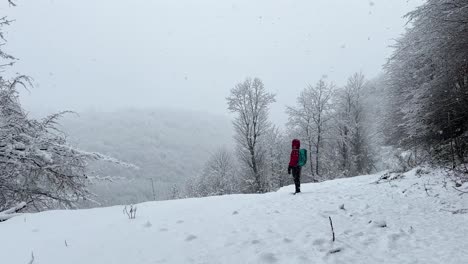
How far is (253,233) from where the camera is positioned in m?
4.94

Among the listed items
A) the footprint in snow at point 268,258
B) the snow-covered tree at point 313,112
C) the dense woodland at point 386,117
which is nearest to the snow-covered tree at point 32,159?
the footprint in snow at point 268,258

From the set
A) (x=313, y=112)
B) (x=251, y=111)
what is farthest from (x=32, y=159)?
(x=313, y=112)

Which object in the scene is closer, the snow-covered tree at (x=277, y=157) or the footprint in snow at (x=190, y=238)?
the footprint in snow at (x=190, y=238)

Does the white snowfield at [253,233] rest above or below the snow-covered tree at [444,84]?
below

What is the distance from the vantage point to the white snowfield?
398cm

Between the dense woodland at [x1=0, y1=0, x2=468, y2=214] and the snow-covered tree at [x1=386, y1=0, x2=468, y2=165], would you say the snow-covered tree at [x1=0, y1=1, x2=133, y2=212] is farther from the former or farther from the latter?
the snow-covered tree at [x1=386, y1=0, x2=468, y2=165]

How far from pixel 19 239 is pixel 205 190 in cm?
3497

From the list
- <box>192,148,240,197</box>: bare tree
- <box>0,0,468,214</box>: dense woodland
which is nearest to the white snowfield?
<box>0,0,468,214</box>: dense woodland

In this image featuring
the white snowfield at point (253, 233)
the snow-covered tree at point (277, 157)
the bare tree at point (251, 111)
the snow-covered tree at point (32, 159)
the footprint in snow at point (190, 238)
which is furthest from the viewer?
the snow-covered tree at point (277, 157)

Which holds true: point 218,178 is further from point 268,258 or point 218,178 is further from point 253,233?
point 268,258

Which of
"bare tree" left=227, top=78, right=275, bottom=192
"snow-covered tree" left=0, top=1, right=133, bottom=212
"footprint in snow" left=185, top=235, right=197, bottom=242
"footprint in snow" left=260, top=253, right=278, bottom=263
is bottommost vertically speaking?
"footprint in snow" left=260, top=253, right=278, bottom=263

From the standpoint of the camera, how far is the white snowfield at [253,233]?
3.98 metres

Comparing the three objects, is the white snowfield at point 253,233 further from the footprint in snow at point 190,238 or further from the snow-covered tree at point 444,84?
the snow-covered tree at point 444,84

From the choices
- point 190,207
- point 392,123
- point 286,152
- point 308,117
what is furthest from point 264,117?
point 190,207
